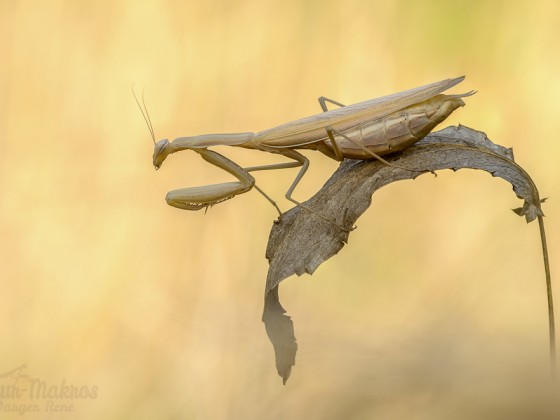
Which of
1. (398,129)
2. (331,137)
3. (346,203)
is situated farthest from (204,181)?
(346,203)

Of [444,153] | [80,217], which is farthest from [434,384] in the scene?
[80,217]

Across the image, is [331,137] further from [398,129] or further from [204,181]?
[204,181]

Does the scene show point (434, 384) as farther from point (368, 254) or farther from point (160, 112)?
point (160, 112)

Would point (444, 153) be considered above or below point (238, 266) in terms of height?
above

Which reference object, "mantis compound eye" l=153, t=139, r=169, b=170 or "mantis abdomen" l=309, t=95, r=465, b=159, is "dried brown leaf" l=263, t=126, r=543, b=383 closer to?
"mantis abdomen" l=309, t=95, r=465, b=159

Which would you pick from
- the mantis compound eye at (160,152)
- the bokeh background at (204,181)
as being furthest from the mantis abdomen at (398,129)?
the mantis compound eye at (160,152)

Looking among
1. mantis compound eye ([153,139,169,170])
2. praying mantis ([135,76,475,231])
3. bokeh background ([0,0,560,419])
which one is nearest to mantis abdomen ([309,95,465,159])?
praying mantis ([135,76,475,231])

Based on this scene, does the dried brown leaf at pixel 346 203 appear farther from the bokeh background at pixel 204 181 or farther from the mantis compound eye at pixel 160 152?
the mantis compound eye at pixel 160 152
